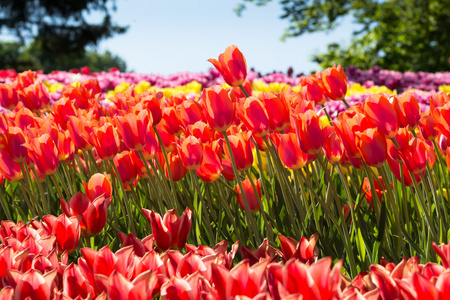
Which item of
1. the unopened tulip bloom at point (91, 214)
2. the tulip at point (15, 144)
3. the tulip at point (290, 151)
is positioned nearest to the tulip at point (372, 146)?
the tulip at point (290, 151)

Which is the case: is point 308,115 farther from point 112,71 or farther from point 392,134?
point 112,71

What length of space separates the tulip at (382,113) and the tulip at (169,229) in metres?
0.79

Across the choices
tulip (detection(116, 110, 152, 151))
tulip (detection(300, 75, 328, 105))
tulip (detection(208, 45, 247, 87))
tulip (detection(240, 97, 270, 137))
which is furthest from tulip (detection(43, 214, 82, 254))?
tulip (detection(300, 75, 328, 105))

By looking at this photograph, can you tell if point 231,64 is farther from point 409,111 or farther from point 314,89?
point 409,111

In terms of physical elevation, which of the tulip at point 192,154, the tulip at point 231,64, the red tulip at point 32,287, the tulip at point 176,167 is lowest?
the red tulip at point 32,287

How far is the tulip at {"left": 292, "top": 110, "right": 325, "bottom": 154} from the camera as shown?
1895 millimetres

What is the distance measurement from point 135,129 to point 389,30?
17211 millimetres

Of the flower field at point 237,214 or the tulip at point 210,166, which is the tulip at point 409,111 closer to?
the flower field at point 237,214

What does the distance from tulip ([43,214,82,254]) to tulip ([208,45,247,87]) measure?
101 centimetres

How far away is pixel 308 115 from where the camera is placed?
188 centimetres

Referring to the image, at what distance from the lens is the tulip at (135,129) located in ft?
6.82

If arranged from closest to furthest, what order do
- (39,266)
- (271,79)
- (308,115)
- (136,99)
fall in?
(39,266)
(308,115)
(136,99)
(271,79)

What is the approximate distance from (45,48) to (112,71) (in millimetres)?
23502

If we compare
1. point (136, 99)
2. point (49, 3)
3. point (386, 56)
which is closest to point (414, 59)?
point (386, 56)
